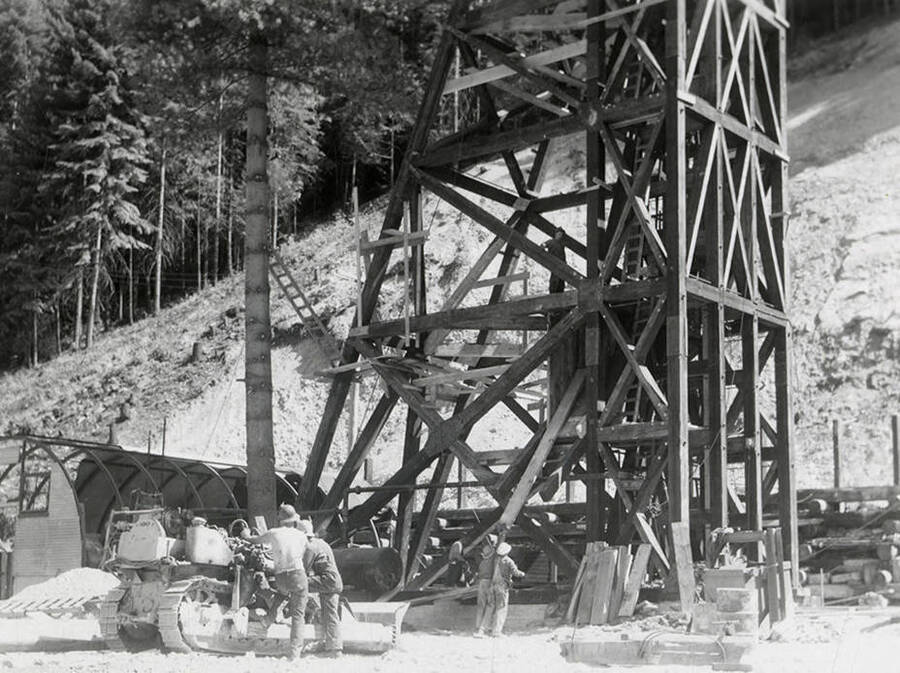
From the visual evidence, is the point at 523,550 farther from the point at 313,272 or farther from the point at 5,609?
the point at 313,272

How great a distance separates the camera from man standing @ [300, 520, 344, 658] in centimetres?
1508

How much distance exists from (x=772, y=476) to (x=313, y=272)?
30.4 meters

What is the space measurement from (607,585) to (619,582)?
21cm

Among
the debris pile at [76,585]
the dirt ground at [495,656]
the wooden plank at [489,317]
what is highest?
the wooden plank at [489,317]

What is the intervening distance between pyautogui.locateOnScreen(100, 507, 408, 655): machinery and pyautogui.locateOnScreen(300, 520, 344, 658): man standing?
27 cm

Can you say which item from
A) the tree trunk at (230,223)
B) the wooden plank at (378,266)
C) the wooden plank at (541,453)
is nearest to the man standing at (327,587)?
the wooden plank at (541,453)

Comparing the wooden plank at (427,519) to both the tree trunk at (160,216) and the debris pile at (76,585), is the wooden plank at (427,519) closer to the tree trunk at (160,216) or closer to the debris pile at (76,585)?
the debris pile at (76,585)

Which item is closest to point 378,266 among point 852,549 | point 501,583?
point 501,583

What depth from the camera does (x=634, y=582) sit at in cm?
1745

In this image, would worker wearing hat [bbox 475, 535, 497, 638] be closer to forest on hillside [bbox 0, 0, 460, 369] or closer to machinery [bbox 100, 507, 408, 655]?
machinery [bbox 100, 507, 408, 655]

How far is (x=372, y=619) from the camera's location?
16047mm

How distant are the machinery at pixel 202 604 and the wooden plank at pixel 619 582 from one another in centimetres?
297

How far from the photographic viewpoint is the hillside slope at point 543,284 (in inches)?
1325

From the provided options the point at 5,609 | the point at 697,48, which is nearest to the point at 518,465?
the point at 697,48
